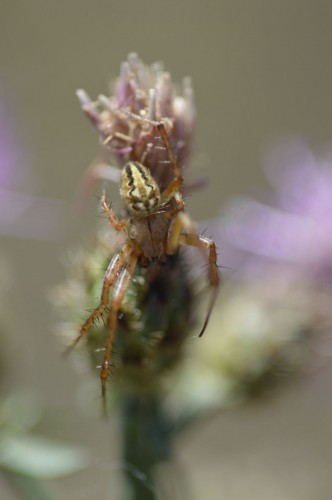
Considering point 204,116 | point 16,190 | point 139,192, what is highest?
point 139,192

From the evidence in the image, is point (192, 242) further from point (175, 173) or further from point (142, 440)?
point (142, 440)

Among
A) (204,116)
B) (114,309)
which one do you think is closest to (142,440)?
(114,309)

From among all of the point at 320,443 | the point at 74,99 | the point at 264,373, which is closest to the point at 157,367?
the point at 264,373

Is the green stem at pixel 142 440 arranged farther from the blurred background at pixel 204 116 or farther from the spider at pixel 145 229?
the blurred background at pixel 204 116

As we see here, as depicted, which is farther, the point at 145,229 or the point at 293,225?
the point at 293,225

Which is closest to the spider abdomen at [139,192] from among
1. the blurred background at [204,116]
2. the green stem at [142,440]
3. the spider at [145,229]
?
the spider at [145,229]

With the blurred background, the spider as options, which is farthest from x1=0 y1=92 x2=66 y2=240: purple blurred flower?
the blurred background

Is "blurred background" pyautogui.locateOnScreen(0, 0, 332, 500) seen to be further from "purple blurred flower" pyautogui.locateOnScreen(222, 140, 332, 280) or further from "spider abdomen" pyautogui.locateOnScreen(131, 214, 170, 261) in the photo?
"spider abdomen" pyautogui.locateOnScreen(131, 214, 170, 261)
